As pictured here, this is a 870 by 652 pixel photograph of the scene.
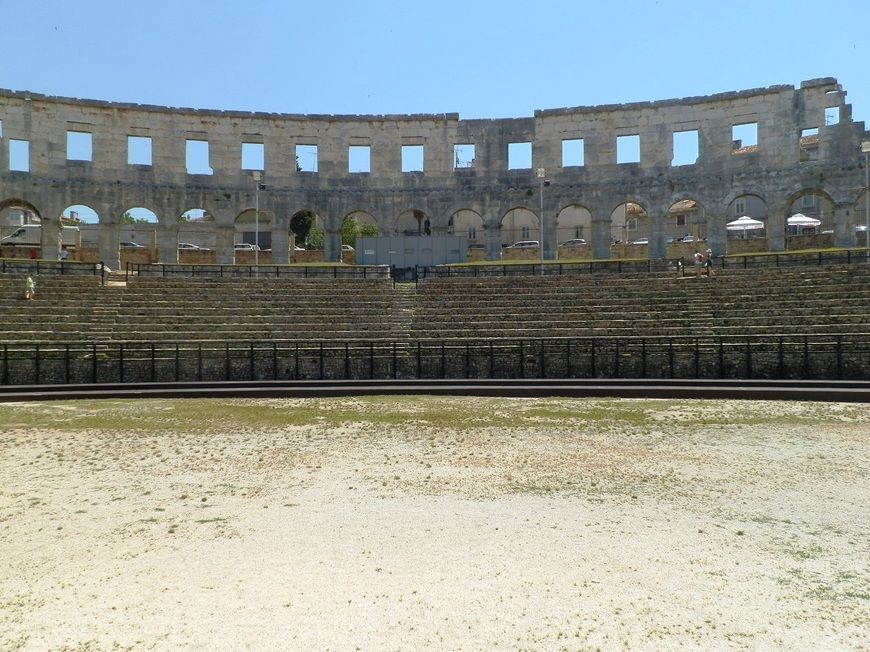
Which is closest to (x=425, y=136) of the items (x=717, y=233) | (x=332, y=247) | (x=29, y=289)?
(x=332, y=247)

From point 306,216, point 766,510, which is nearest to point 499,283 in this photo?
point 766,510

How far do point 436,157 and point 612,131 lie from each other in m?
10.1

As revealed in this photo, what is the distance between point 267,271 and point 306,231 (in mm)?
33803

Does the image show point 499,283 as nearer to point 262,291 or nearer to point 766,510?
point 262,291

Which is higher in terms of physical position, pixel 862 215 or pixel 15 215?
pixel 15 215

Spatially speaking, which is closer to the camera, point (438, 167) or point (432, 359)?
point (432, 359)

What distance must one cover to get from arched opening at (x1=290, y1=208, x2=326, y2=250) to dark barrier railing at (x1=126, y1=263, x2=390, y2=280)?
97.7ft

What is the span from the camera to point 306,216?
6353 cm

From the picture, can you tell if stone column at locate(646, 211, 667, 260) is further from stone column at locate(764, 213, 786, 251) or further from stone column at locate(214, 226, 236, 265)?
stone column at locate(214, 226, 236, 265)

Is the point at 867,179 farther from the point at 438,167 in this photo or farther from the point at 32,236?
the point at 32,236

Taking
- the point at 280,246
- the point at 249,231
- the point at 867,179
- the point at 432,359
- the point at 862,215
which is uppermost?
the point at 249,231

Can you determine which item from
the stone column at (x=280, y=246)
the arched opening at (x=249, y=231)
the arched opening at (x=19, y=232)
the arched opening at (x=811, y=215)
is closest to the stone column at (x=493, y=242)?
the stone column at (x=280, y=246)

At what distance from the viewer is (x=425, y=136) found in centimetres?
3819

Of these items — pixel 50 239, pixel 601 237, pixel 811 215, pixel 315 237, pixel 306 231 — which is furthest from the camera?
pixel 315 237
